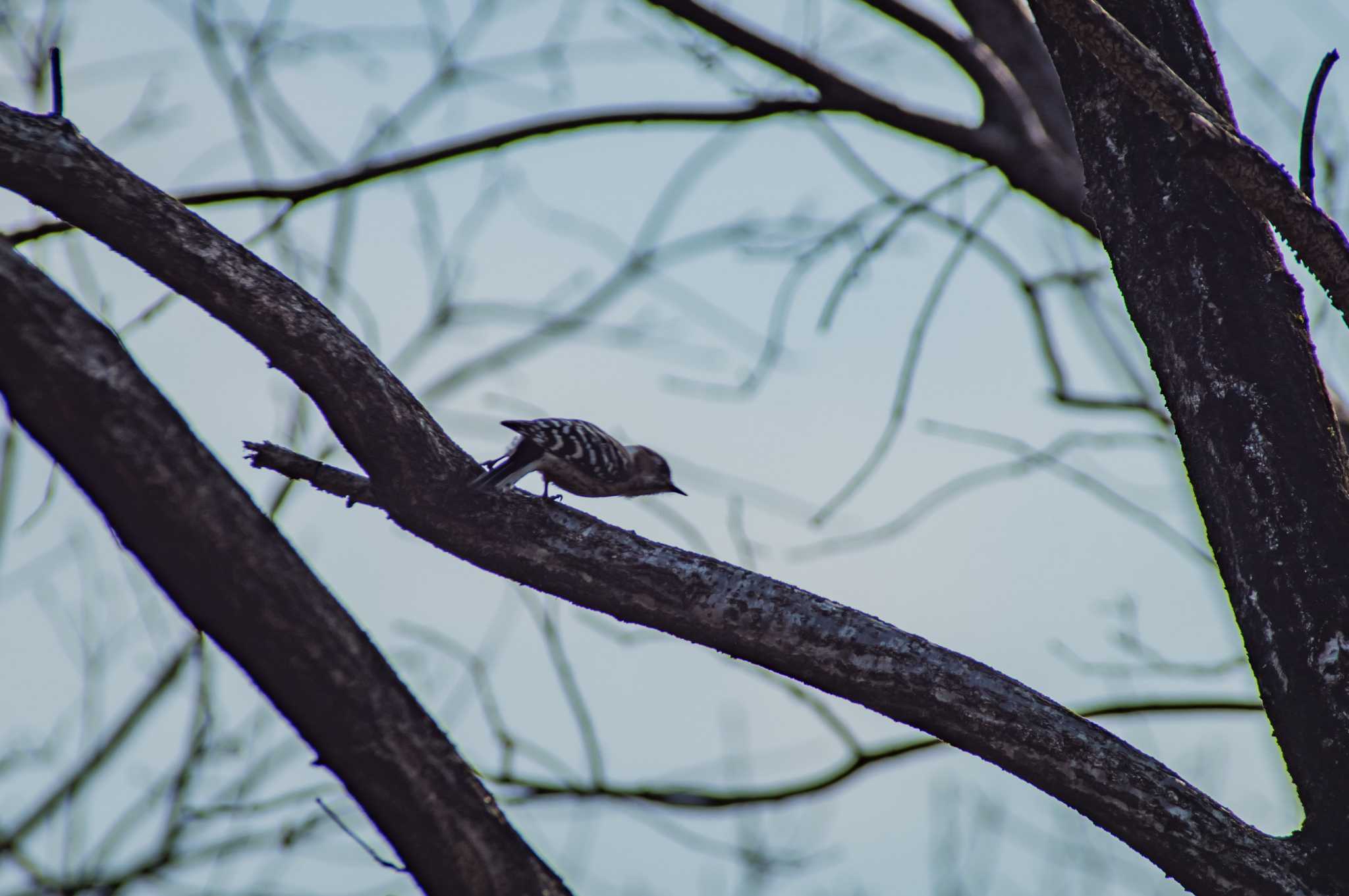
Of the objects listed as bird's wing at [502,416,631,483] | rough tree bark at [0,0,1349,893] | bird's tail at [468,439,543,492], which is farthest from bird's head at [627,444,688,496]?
rough tree bark at [0,0,1349,893]

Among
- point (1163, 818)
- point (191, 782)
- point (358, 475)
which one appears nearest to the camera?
point (1163, 818)

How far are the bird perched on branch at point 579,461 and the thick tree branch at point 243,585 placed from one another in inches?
100

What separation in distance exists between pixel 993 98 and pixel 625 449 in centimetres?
287

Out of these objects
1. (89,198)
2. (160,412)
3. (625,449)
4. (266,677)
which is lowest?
(266,677)

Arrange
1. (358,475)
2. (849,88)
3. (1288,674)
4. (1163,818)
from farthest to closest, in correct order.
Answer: (849,88) → (358,475) → (1288,674) → (1163,818)

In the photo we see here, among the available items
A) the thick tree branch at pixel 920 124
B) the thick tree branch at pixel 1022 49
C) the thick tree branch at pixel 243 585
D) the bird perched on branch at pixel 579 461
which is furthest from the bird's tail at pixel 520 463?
the thick tree branch at pixel 1022 49

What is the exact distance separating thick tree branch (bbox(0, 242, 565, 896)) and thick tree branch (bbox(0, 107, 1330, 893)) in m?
0.93

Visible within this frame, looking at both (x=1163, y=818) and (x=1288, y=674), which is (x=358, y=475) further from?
(x=1288, y=674)

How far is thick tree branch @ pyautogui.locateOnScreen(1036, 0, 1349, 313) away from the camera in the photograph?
278 centimetres

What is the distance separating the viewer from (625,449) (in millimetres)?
7461

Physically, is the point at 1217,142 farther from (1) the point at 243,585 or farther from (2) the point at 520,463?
(2) the point at 520,463

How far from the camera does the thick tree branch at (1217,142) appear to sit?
278 centimetres

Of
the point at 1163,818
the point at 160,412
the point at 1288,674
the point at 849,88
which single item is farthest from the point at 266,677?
the point at 849,88

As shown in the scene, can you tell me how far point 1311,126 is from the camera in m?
3.08
